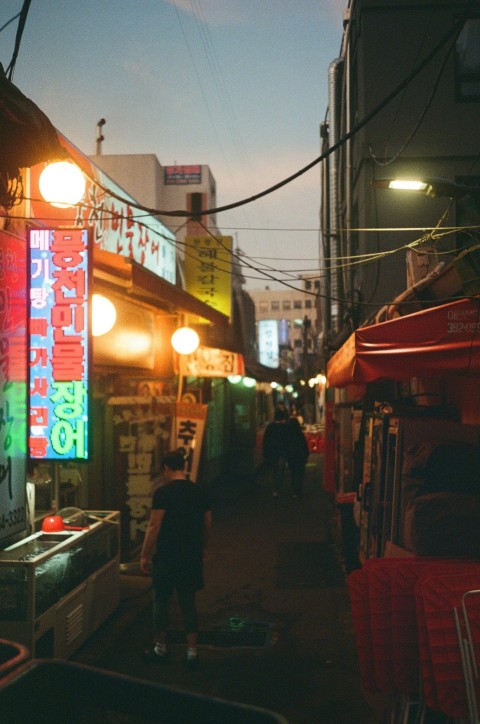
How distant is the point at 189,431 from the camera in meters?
11.4

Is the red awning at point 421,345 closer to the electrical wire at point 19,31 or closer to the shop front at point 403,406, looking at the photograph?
the shop front at point 403,406

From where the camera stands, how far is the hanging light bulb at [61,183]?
7715 mm

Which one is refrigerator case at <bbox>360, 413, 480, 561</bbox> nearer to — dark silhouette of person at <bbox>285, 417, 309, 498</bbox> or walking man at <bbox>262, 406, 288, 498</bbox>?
dark silhouette of person at <bbox>285, 417, 309, 498</bbox>

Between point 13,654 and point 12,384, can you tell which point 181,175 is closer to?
point 12,384

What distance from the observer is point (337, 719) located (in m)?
5.63

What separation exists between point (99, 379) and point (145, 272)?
1876mm

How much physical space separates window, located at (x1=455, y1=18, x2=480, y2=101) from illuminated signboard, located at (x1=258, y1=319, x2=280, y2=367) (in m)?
36.1

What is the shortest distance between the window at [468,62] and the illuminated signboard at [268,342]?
36.1m

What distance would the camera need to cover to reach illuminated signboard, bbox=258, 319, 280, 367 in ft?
170

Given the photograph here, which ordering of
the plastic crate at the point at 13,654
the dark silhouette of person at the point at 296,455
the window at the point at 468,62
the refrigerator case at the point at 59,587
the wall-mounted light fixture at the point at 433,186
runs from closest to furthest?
the plastic crate at the point at 13,654 < the refrigerator case at the point at 59,587 < the wall-mounted light fixture at the point at 433,186 < the window at the point at 468,62 < the dark silhouette of person at the point at 296,455

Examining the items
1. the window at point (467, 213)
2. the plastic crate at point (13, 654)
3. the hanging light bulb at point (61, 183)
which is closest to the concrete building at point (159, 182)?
the hanging light bulb at point (61, 183)

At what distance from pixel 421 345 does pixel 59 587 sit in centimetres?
426

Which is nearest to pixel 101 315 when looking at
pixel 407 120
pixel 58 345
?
pixel 58 345

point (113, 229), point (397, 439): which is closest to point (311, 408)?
point (113, 229)
